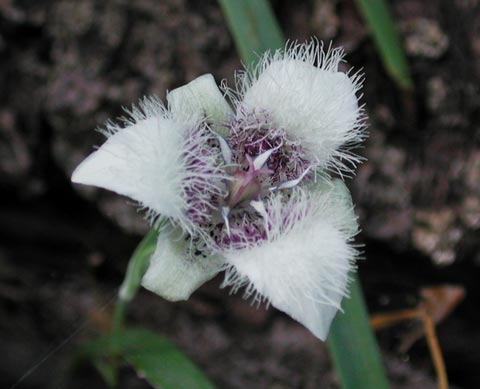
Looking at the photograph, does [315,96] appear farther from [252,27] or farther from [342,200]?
[252,27]

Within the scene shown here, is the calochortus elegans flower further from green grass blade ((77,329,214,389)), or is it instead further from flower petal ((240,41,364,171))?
green grass blade ((77,329,214,389))

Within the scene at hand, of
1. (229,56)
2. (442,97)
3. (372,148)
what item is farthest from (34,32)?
(442,97)

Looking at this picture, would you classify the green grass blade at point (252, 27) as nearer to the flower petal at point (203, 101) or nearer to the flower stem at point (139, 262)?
the flower petal at point (203, 101)

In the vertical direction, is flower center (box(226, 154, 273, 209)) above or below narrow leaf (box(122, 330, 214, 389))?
above

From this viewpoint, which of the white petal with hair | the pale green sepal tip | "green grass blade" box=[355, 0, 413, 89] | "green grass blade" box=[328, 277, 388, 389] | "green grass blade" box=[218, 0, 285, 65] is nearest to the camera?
the white petal with hair

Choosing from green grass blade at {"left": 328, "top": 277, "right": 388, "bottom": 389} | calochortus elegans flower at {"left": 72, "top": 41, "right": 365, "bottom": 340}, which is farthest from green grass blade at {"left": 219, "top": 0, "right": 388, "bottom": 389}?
calochortus elegans flower at {"left": 72, "top": 41, "right": 365, "bottom": 340}

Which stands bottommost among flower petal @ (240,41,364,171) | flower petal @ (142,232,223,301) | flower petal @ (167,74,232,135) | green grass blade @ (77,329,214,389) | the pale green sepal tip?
green grass blade @ (77,329,214,389)

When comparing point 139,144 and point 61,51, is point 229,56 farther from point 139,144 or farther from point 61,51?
point 139,144

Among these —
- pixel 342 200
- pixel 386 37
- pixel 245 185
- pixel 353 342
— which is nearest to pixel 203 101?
pixel 245 185
